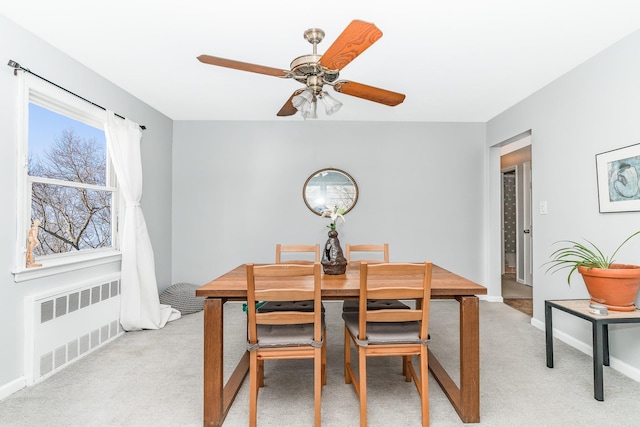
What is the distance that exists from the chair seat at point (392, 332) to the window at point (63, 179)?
7.39ft

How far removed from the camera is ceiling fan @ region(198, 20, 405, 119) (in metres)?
1.56

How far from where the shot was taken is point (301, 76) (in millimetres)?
1947

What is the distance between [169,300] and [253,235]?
1.23 metres

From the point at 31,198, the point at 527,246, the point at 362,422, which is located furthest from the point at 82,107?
the point at 527,246

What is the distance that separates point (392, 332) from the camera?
1871 mm

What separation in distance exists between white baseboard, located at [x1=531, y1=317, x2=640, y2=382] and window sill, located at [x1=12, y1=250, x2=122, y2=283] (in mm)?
4096

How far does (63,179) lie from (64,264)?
26.9 inches

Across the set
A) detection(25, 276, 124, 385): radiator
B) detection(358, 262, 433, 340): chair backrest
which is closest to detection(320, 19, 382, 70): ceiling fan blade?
detection(358, 262, 433, 340): chair backrest

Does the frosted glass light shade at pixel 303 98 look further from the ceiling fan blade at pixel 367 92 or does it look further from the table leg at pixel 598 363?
the table leg at pixel 598 363

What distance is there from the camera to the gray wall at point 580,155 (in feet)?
7.80

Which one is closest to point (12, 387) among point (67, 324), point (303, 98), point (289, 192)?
point (67, 324)


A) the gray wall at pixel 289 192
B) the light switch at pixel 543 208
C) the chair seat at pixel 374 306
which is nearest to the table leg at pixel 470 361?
the chair seat at pixel 374 306

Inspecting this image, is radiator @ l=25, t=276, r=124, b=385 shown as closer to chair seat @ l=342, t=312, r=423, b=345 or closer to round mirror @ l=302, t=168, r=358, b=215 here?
chair seat @ l=342, t=312, r=423, b=345

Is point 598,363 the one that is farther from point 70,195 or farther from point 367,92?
point 70,195
